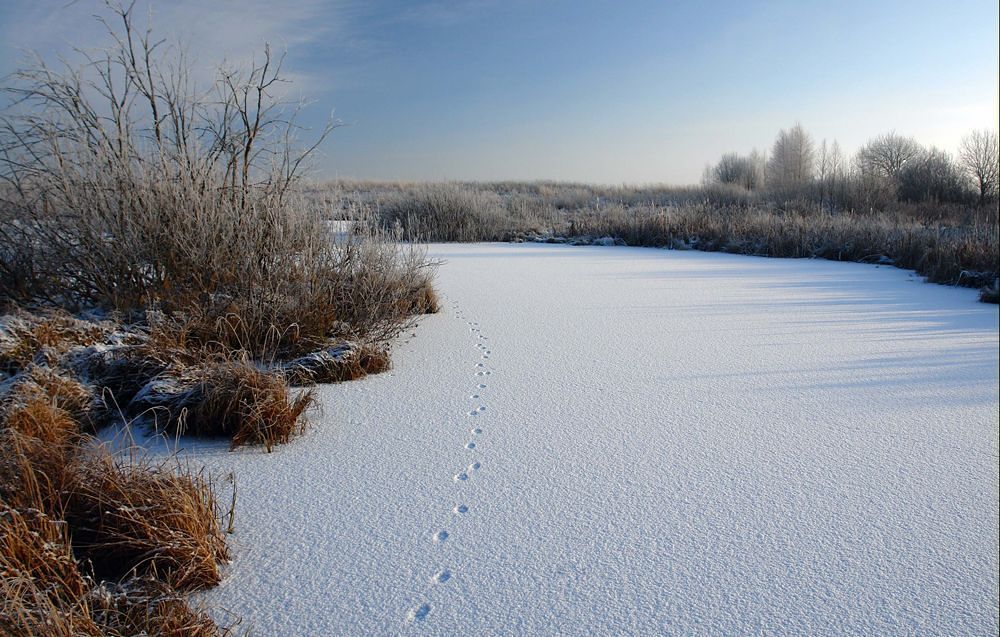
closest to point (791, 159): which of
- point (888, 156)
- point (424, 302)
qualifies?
point (888, 156)

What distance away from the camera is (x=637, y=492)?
180 centimetres

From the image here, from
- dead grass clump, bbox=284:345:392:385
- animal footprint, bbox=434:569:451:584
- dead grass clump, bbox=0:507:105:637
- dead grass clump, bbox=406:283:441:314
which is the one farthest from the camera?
dead grass clump, bbox=406:283:441:314

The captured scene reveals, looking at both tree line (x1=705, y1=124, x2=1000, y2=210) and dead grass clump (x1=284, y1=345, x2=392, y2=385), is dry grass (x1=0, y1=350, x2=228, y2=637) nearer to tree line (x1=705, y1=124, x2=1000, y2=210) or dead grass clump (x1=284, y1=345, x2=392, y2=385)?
dead grass clump (x1=284, y1=345, x2=392, y2=385)

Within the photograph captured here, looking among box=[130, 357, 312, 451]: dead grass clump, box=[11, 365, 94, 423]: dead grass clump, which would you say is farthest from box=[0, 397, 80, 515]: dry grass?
box=[130, 357, 312, 451]: dead grass clump

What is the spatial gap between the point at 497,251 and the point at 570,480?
23.3 feet

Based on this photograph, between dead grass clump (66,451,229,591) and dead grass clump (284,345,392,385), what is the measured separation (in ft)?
4.07

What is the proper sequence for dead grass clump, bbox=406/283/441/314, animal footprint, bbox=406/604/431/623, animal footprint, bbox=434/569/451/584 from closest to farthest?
animal footprint, bbox=406/604/431/623
animal footprint, bbox=434/569/451/584
dead grass clump, bbox=406/283/441/314

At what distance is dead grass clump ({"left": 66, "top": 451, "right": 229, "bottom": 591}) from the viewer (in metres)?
1.38

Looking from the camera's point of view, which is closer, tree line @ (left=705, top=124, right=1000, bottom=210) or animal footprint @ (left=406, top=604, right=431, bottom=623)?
animal footprint @ (left=406, top=604, right=431, bottom=623)

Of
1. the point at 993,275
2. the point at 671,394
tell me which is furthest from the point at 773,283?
the point at 671,394

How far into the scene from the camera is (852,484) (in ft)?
6.01

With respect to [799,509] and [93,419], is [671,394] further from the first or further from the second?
[93,419]

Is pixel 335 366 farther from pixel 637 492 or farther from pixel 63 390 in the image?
pixel 637 492

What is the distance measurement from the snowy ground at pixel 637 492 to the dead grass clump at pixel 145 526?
9 centimetres
